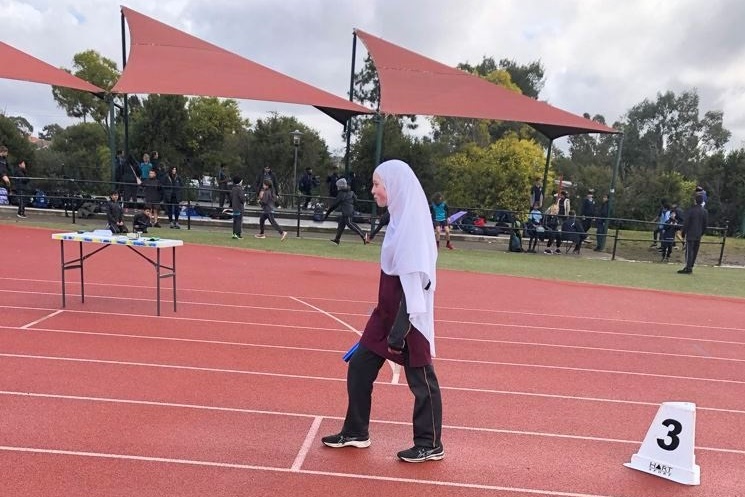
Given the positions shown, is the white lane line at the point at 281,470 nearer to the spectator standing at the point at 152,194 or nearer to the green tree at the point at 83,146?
the spectator standing at the point at 152,194

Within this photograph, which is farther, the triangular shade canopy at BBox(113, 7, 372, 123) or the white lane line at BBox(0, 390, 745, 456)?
the triangular shade canopy at BBox(113, 7, 372, 123)

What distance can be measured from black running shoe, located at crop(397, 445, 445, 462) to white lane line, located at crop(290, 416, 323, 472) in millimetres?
Result: 584

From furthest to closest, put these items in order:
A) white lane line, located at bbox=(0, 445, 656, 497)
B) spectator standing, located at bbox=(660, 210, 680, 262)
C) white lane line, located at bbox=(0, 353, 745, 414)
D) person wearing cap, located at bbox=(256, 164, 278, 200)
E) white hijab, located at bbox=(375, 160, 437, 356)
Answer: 1. person wearing cap, located at bbox=(256, 164, 278, 200)
2. spectator standing, located at bbox=(660, 210, 680, 262)
3. white lane line, located at bbox=(0, 353, 745, 414)
4. white lane line, located at bbox=(0, 445, 656, 497)
5. white hijab, located at bbox=(375, 160, 437, 356)

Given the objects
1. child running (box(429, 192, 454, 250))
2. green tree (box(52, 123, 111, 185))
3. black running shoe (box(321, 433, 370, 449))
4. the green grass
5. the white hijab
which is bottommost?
the green grass

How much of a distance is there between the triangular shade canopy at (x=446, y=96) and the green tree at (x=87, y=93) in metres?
20.6

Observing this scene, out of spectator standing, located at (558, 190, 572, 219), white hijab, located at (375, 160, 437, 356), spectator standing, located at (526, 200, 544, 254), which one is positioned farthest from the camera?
spectator standing, located at (558, 190, 572, 219)

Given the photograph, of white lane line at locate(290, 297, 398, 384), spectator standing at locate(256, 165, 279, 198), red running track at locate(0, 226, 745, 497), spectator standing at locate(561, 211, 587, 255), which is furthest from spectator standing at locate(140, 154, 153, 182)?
spectator standing at locate(561, 211, 587, 255)

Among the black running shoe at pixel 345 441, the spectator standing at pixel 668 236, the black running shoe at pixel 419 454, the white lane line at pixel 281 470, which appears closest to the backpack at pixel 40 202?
the white lane line at pixel 281 470

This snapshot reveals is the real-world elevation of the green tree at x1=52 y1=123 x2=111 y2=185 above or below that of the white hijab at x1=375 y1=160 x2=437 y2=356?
above

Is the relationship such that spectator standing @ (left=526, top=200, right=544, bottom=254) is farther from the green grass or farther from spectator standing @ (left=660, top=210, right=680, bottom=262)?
spectator standing @ (left=660, top=210, right=680, bottom=262)

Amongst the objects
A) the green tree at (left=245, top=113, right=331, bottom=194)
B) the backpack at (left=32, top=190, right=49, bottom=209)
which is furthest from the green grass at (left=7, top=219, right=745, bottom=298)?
the green tree at (left=245, top=113, right=331, bottom=194)

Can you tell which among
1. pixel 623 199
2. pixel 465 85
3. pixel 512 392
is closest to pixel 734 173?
pixel 623 199

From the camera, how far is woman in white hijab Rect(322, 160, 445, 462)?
316 centimetres

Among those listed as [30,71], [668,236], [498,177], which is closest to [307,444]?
[668,236]
